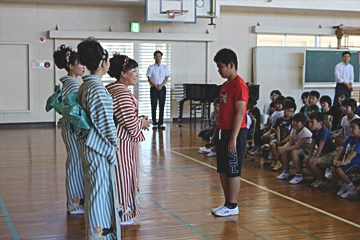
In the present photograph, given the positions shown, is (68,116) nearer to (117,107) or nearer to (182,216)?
(117,107)

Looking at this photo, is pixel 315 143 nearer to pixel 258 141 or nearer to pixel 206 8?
pixel 258 141

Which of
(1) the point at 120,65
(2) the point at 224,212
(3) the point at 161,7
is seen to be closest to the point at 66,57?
(1) the point at 120,65

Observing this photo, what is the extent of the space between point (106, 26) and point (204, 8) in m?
2.40

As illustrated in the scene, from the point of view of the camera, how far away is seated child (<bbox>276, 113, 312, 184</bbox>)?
627 centimetres

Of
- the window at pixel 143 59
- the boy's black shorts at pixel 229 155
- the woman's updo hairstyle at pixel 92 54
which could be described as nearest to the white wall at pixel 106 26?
the window at pixel 143 59

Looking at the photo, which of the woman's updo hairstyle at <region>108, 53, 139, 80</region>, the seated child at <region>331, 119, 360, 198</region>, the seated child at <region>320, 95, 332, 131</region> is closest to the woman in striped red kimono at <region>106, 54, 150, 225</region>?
the woman's updo hairstyle at <region>108, 53, 139, 80</region>

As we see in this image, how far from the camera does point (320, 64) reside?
547 inches

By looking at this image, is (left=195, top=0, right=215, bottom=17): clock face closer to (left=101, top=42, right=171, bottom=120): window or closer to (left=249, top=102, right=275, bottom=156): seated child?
(left=101, top=42, right=171, bottom=120): window

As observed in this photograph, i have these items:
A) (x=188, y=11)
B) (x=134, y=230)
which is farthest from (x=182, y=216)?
(x=188, y=11)

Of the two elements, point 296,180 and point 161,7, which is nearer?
point 296,180

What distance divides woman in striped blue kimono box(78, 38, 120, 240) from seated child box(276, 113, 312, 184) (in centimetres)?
318

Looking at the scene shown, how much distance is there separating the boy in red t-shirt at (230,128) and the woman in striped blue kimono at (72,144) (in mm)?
1226

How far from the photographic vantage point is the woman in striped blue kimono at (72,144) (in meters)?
4.67

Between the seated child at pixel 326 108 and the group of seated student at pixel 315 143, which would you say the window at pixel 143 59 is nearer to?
the group of seated student at pixel 315 143
